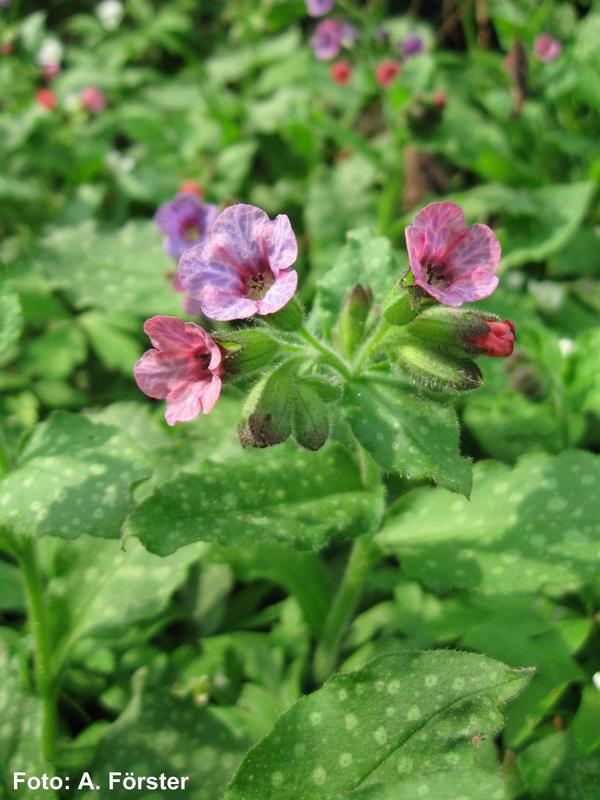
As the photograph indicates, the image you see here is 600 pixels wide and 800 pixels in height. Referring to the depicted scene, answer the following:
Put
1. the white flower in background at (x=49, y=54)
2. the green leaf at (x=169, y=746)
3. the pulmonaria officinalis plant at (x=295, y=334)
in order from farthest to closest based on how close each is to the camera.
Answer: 1. the white flower in background at (x=49, y=54)
2. the green leaf at (x=169, y=746)
3. the pulmonaria officinalis plant at (x=295, y=334)

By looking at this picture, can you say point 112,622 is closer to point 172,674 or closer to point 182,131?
point 172,674

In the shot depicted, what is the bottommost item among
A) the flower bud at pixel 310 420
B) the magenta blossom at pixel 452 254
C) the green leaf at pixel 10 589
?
the green leaf at pixel 10 589

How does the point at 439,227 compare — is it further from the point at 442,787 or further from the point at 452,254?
the point at 442,787

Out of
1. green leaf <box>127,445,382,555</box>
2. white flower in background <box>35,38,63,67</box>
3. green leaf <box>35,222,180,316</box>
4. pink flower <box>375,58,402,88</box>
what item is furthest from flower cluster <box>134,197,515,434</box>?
white flower in background <box>35,38,63,67</box>

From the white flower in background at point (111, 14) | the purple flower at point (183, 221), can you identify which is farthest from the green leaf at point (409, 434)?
the white flower in background at point (111, 14)

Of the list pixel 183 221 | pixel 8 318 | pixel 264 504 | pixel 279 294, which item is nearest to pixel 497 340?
pixel 279 294

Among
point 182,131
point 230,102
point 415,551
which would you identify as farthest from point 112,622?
point 230,102

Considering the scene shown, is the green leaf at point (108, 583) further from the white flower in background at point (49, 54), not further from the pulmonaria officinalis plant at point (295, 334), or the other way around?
the white flower in background at point (49, 54)
